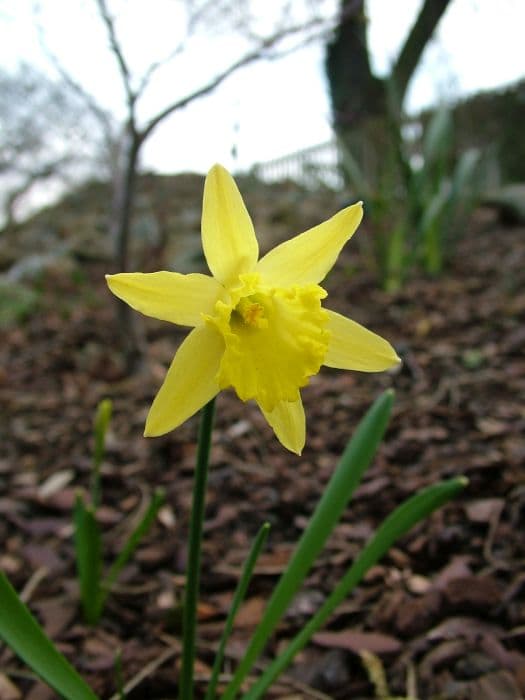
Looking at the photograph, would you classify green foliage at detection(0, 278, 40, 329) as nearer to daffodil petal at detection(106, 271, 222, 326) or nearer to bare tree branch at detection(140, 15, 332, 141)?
bare tree branch at detection(140, 15, 332, 141)

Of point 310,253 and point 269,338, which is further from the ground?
point 310,253

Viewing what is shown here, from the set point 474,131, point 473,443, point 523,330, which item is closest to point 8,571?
point 473,443

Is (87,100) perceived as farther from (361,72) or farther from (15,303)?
(361,72)

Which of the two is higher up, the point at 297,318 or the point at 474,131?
the point at 474,131

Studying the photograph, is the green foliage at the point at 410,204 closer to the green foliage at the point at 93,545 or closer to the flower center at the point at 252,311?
the green foliage at the point at 93,545

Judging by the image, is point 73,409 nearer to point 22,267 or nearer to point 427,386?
point 427,386

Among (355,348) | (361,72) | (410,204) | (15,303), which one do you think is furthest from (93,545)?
(361,72)
